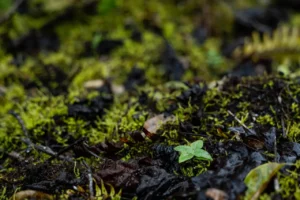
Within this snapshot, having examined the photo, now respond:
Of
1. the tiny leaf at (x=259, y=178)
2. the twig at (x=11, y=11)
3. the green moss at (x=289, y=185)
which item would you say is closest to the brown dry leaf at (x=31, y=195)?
the tiny leaf at (x=259, y=178)

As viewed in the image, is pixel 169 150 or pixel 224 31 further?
pixel 224 31

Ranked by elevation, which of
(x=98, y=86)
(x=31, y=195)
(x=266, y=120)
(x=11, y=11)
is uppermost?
(x=11, y=11)

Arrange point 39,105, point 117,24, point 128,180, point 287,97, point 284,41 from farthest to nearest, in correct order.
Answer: point 117,24
point 284,41
point 39,105
point 287,97
point 128,180

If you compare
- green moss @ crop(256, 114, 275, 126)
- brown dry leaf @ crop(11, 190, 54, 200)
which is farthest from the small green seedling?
brown dry leaf @ crop(11, 190, 54, 200)

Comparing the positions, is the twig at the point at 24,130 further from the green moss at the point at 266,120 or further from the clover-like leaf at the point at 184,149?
the green moss at the point at 266,120

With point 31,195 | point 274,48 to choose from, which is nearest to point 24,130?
point 31,195

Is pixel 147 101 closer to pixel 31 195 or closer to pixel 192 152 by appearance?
pixel 192 152

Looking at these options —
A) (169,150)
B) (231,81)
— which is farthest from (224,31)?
(169,150)

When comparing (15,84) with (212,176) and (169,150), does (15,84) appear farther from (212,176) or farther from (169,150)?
(212,176)
